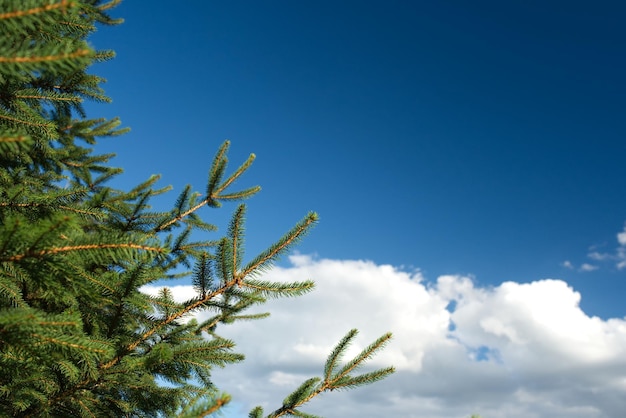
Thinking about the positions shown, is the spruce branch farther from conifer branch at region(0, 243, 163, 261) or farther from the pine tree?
conifer branch at region(0, 243, 163, 261)

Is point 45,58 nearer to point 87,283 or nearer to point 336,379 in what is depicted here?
point 87,283

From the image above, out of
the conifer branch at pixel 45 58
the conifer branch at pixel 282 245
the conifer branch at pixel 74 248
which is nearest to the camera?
the conifer branch at pixel 45 58

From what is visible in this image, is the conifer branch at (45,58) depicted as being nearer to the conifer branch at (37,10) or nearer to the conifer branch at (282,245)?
the conifer branch at (37,10)

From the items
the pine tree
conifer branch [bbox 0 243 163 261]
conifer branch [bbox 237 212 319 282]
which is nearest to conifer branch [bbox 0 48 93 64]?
the pine tree

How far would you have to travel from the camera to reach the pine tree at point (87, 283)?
1.65 meters

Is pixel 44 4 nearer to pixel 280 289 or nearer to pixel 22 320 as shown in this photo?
pixel 22 320

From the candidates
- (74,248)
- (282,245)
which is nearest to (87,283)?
(74,248)

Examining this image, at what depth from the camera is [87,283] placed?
2186 mm

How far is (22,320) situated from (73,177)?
639 centimetres

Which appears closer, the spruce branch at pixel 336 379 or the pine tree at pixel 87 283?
the pine tree at pixel 87 283

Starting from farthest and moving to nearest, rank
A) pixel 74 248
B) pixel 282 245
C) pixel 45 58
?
pixel 282 245 < pixel 74 248 < pixel 45 58

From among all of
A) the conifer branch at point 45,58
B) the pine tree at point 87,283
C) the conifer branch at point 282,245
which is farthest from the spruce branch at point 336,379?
the conifer branch at point 45,58

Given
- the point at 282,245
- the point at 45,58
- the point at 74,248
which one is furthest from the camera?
the point at 282,245

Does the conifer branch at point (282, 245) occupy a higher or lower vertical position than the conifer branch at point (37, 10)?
lower
